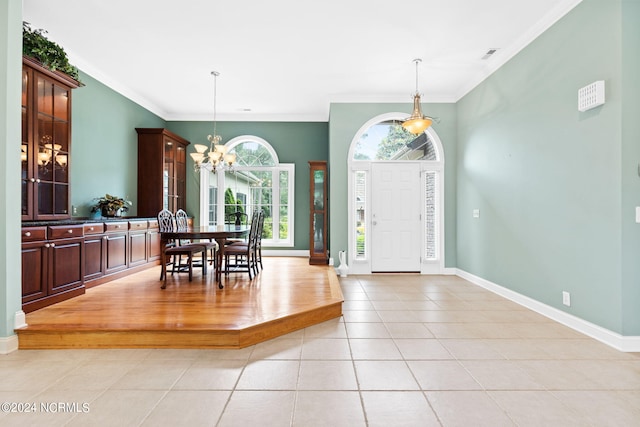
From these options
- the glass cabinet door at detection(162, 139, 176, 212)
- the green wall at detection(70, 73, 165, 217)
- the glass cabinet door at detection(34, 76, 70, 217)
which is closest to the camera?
the glass cabinet door at detection(34, 76, 70, 217)

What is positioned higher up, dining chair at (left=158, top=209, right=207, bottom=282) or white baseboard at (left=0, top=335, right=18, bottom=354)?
dining chair at (left=158, top=209, right=207, bottom=282)

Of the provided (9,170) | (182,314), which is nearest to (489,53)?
(182,314)

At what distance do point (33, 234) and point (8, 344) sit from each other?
1015mm

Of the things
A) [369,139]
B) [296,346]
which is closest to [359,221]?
[369,139]

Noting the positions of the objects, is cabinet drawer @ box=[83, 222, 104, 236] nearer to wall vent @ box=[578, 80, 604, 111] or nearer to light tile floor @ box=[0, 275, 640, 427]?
light tile floor @ box=[0, 275, 640, 427]

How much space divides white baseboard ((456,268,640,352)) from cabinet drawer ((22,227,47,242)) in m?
5.28

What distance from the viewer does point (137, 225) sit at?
16.6 feet

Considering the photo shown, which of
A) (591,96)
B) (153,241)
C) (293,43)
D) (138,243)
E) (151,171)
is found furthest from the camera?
(151,171)

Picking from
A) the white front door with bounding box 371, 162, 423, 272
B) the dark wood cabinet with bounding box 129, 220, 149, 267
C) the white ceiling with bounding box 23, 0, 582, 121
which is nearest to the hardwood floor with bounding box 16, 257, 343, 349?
the dark wood cabinet with bounding box 129, 220, 149, 267

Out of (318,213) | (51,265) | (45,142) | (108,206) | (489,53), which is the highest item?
(489,53)

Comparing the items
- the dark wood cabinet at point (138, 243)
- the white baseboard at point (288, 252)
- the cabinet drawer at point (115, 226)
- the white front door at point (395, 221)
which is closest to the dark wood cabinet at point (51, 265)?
the cabinet drawer at point (115, 226)

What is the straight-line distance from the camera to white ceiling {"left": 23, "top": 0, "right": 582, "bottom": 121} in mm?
3361

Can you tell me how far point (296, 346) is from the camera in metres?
2.72

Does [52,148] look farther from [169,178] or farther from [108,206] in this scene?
[169,178]
